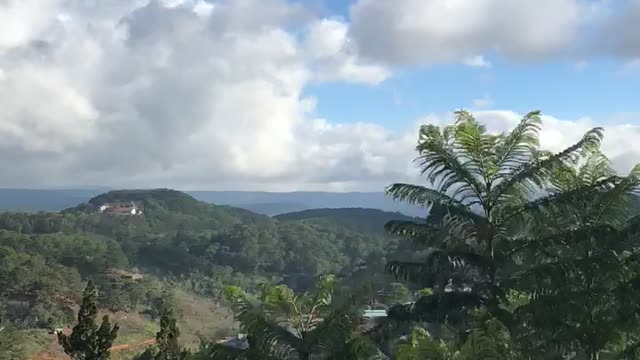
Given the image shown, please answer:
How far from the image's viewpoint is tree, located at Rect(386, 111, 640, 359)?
10.2 m

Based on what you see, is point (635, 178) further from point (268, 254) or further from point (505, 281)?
point (268, 254)

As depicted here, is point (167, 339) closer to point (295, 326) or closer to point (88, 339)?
point (88, 339)

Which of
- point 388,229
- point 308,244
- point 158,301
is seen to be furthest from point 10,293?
point 308,244

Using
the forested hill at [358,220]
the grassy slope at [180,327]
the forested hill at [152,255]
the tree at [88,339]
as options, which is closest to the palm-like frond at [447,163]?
the tree at [88,339]

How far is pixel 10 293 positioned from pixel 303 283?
48264mm


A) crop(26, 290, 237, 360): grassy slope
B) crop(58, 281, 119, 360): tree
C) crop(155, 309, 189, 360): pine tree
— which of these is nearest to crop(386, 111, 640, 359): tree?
crop(58, 281, 119, 360): tree

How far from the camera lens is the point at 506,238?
10281 mm

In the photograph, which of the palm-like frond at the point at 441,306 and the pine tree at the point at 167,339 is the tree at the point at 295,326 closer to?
the palm-like frond at the point at 441,306

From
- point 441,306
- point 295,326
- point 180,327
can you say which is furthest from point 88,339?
point 180,327

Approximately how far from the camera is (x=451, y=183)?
10602 mm

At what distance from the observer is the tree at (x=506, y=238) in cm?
1020

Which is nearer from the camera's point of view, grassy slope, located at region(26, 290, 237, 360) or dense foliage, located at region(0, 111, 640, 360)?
dense foliage, located at region(0, 111, 640, 360)

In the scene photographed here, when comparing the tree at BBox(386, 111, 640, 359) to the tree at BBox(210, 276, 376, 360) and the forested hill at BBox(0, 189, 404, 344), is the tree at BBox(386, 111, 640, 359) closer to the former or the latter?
the tree at BBox(210, 276, 376, 360)

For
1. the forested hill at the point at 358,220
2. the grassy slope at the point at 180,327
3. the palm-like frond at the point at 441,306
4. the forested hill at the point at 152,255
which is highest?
the palm-like frond at the point at 441,306
